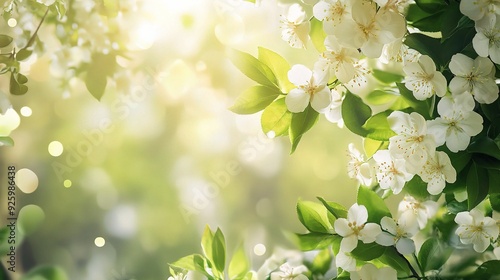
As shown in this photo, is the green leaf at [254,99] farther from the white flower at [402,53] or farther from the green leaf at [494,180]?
the green leaf at [494,180]

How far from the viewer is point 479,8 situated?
53cm

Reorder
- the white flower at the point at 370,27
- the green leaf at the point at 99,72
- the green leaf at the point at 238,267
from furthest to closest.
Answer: the green leaf at the point at 99,72
the green leaf at the point at 238,267
the white flower at the point at 370,27

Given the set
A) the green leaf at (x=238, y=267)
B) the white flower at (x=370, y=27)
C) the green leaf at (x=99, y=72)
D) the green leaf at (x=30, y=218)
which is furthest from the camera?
the green leaf at (x=30, y=218)

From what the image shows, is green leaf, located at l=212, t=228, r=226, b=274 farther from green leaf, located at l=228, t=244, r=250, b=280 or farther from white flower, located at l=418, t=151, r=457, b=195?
white flower, located at l=418, t=151, r=457, b=195

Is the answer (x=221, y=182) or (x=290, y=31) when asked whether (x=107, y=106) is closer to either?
(x=221, y=182)

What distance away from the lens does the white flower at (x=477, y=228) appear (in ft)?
2.10

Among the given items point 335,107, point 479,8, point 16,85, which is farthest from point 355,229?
point 16,85

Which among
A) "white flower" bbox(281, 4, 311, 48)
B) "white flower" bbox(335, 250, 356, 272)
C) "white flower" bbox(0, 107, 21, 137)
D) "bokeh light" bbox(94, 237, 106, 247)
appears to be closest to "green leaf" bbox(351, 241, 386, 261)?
"white flower" bbox(335, 250, 356, 272)

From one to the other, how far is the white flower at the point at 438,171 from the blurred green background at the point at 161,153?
602 mm

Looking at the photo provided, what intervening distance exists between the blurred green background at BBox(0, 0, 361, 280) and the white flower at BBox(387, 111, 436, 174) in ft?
1.91

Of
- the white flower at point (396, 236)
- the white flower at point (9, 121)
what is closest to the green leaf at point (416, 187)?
the white flower at point (396, 236)

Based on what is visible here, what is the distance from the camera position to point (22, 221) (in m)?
1.05

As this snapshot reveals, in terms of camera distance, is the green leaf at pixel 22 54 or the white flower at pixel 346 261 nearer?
the white flower at pixel 346 261

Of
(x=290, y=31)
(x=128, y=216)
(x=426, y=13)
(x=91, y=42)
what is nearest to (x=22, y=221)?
(x=128, y=216)
